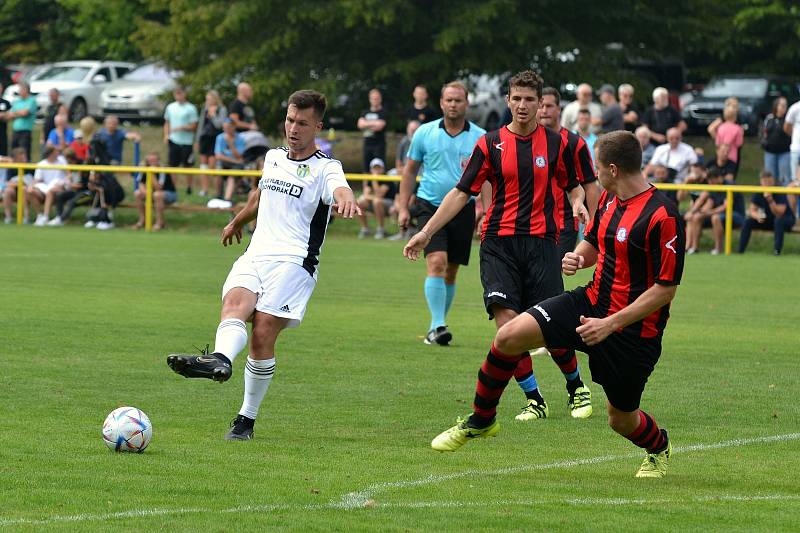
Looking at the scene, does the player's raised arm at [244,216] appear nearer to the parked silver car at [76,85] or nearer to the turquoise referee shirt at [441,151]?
the turquoise referee shirt at [441,151]

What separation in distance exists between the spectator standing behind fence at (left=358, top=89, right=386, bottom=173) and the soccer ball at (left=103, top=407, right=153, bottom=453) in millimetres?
19760

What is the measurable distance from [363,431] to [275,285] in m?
1.02

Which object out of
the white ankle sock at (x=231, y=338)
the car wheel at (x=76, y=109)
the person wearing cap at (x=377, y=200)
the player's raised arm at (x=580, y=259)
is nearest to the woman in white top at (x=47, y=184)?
the person wearing cap at (x=377, y=200)

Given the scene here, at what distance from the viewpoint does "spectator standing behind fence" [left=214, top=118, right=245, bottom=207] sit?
27.1 meters

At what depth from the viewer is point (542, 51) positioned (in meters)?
34.2

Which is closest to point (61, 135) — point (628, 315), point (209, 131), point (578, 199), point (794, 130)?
point (209, 131)

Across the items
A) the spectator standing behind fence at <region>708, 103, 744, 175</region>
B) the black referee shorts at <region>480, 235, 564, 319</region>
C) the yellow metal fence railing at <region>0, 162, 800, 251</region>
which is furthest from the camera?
the spectator standing behind fence at <region>708, 103, 744, 175</region>

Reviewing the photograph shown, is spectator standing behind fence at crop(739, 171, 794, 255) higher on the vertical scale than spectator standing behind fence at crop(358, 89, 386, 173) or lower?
lower

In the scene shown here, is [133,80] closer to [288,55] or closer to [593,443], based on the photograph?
[288,55]

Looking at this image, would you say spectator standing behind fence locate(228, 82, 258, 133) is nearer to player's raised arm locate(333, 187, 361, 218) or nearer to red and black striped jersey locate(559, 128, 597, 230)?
red and black striped jersey locate(559, 128, 597, 230)

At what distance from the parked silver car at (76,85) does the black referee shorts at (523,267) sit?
3317cm

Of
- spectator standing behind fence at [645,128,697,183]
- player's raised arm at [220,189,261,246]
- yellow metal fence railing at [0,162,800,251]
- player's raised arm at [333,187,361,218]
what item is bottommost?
yellow metal fence railing at [0,162,800,251]

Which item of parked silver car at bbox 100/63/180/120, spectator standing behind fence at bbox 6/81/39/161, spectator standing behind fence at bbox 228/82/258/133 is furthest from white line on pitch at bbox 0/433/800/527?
parked silver car at bbox 100/63/180/120

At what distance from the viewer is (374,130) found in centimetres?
2736
